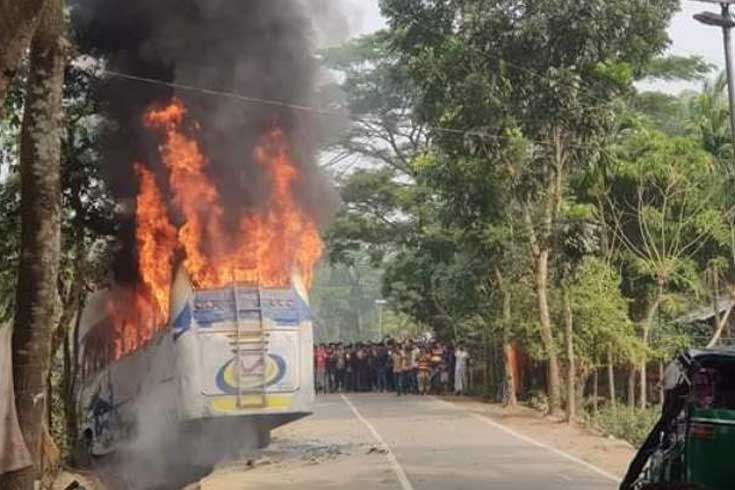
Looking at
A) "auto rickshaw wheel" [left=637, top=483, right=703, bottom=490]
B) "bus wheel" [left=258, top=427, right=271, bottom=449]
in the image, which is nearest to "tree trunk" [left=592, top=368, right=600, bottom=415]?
"bus wheel" [left=258, top=427, right=271, bottom=449]

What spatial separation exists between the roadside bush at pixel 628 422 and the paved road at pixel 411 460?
210cm

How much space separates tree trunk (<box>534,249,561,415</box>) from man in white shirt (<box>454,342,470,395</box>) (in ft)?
25.6

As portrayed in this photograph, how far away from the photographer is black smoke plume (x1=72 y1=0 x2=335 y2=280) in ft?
49.0

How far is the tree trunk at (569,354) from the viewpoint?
1981 centimetres

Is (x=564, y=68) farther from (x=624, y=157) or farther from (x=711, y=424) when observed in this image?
(x=711, y=424)

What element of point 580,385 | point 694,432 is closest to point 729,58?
point 580,385

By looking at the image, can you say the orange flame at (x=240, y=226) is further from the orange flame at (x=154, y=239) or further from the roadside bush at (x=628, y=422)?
the roadside bush at (x=628, y=422)

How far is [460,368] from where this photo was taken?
97.4 feet

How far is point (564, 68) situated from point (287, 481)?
34.4 ft

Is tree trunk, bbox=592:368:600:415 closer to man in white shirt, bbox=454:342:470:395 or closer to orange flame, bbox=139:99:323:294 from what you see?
man in white shirt, bbox=454:342:470:395

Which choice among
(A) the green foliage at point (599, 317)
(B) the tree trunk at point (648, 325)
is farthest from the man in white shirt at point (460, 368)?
(B) the tree trunk at point (648, 325)

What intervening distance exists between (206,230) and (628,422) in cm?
914

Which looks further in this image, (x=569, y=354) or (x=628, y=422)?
(x=569, y=354)

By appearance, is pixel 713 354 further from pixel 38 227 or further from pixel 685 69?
pixel 685 69
